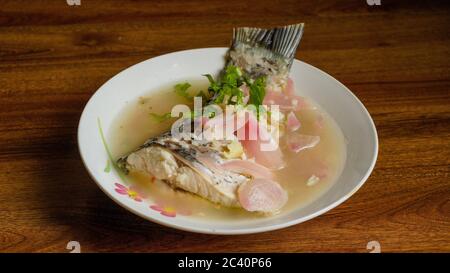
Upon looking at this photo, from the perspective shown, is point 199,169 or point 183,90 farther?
point 183,90

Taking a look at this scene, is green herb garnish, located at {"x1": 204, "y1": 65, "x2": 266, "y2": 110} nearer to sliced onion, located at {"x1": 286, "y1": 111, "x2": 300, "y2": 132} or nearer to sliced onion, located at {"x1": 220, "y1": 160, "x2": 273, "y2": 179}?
sliced onion, located at {"x1": 286, "y1": 111, "x2": 300, "y2": 132}

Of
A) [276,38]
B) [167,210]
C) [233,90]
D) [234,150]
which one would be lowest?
[167,210]

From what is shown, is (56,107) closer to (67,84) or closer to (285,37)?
(67,84)

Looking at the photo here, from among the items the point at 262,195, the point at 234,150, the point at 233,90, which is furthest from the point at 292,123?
the point at 262,195

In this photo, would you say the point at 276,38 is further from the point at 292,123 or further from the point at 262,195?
the point at 262,195

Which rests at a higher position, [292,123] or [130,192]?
[292,123]

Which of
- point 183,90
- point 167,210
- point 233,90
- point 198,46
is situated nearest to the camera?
point 167,210

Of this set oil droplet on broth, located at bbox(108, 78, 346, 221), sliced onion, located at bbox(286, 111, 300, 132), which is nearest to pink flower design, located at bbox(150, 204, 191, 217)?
oil droplet on broth, located at bbox(108, 78, 346, 221)
